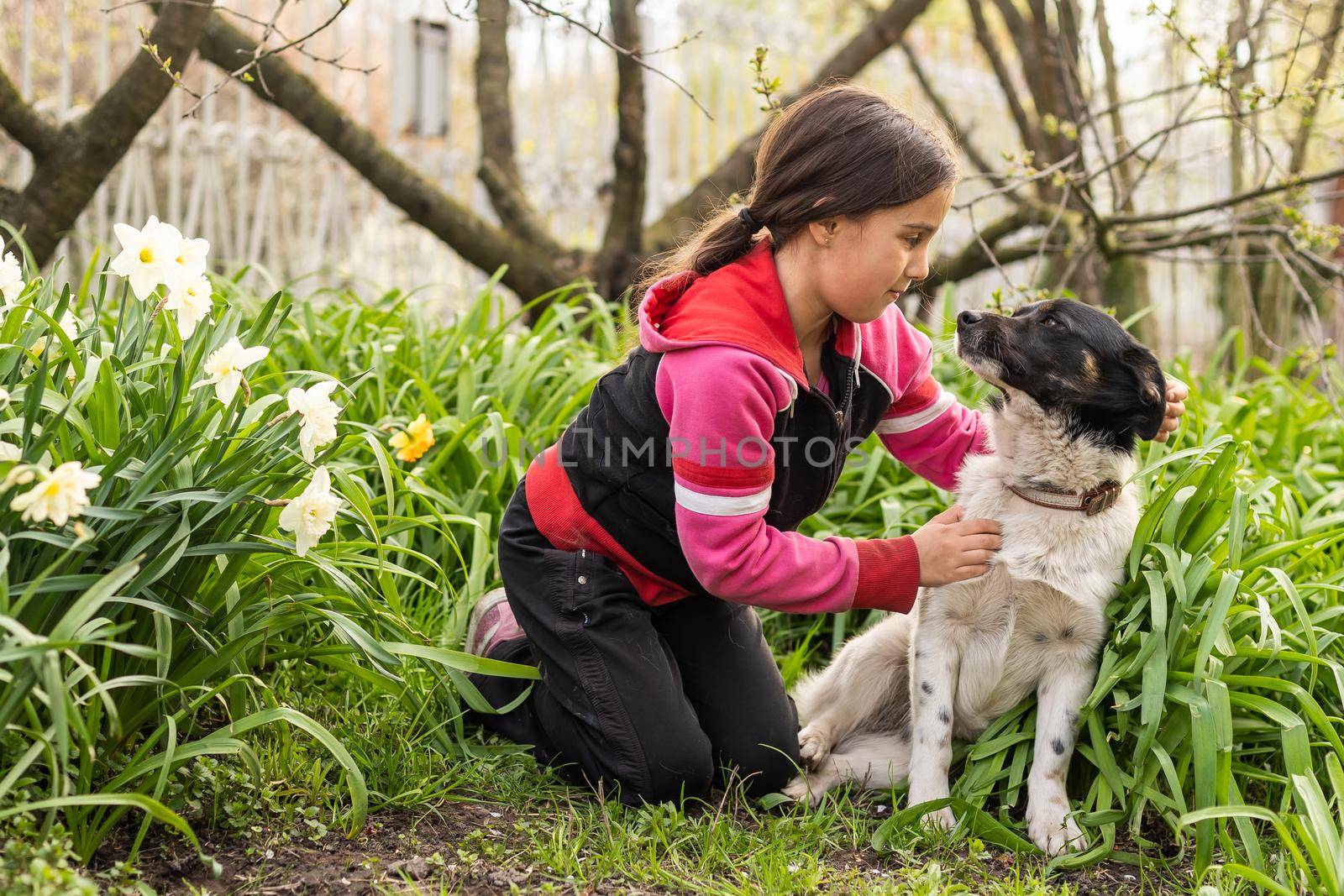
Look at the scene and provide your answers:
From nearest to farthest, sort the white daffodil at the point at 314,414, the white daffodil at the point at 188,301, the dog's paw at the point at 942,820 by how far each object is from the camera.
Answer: the white daffodil at the point at 314,414 < the white daffodil at the point at 188,301 < the dog's paw at the point at 942,820

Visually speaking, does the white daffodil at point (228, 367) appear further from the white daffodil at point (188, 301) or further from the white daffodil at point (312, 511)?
the white daffodil at point (312, 511)

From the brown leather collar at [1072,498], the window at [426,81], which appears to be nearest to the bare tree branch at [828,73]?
the window at [426,81]

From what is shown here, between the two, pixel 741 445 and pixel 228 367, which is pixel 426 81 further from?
pixel 741 445

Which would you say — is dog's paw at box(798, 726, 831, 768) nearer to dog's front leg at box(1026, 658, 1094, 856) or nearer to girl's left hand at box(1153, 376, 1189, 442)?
dog's front leg at box(1026, 658, 1094, 856)

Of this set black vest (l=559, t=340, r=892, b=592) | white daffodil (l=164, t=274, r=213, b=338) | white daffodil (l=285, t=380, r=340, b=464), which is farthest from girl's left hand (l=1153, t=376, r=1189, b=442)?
white daffodil (l=164, t=274, r=213, b=338)

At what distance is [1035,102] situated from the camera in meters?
6.07

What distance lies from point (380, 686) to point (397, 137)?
5812 mm

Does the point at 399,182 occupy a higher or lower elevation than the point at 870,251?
higher

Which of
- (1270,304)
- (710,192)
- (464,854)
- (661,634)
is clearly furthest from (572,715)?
(1270,304)

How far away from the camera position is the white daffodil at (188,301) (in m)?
2.13

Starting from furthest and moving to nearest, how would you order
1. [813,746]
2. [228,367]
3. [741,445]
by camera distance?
[813,746]
[741,445]
[228,367]

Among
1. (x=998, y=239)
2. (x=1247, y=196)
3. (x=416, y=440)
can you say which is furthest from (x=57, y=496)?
(x=998, y=239)

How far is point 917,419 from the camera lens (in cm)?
278

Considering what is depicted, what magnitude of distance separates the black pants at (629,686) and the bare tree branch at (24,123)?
2752 millimetres
